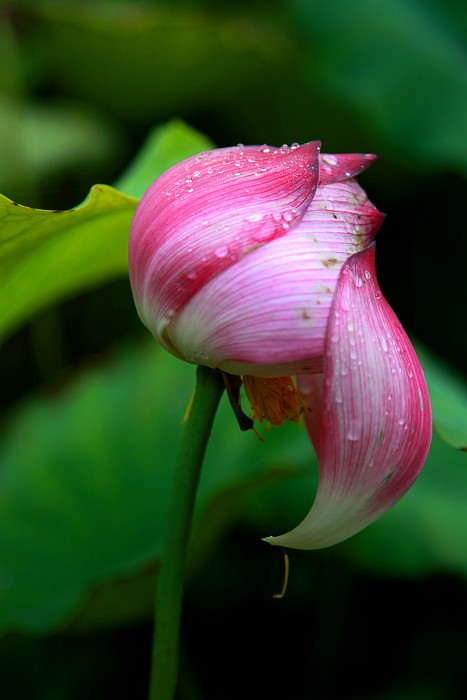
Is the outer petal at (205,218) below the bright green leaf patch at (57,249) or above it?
above

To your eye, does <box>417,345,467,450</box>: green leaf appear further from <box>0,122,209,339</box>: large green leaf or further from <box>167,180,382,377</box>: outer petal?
<box>0,122,209,339</box>: large green leaf

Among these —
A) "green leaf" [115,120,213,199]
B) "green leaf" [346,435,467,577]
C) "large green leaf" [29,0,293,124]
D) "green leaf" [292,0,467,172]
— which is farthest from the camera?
"large green leaf" [29,0,293,124]

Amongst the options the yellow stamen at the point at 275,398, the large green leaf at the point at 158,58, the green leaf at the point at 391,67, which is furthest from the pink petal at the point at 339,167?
the large green leaf at the point at 158,58

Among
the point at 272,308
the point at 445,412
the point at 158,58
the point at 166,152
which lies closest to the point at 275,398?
the point at 272,308

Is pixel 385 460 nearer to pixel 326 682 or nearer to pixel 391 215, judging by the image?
pixel 326 682

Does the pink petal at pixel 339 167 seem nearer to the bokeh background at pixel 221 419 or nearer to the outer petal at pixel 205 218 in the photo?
the outer petal at pixel 205 218

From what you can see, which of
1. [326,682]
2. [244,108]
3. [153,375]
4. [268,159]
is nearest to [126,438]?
[153,375]

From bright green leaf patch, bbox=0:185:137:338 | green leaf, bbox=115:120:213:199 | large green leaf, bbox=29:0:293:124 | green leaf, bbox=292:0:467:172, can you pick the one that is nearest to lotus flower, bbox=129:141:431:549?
bright green leaf patch, bbox=0:185:137:338
